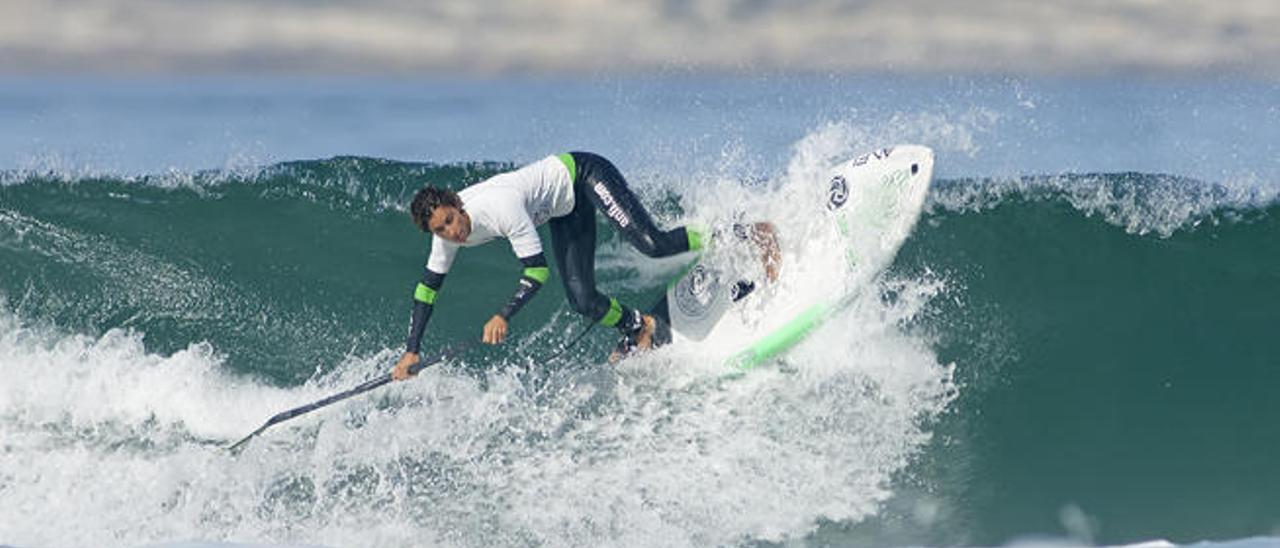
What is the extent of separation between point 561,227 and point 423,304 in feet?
2.77

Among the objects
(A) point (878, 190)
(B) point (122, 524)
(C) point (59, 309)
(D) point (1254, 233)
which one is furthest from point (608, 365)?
(D) point (1254, 233)

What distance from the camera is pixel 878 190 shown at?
929cm

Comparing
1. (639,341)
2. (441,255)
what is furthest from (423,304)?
(639,341)

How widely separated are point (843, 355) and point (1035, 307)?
1.74 metres

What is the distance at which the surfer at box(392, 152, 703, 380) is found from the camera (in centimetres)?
825

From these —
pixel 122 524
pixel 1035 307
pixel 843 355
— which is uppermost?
pixel 1035 307

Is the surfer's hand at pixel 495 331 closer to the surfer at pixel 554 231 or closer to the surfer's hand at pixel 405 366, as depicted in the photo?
the surfer at pixel 554 231

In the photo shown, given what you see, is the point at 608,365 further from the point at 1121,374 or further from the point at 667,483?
the point at 1121,374

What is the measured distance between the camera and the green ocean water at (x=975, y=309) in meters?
8.45

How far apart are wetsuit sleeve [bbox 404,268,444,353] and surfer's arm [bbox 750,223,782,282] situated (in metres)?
1.83

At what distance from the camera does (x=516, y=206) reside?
8.27 metres

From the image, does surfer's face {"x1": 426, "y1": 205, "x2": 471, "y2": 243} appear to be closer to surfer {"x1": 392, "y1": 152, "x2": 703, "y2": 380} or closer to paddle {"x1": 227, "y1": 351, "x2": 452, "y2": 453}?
surfer {"x1": 392, "y1": 152, "x2": 703, "y2": 380}

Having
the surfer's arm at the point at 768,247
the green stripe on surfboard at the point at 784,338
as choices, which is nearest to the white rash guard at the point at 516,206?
the surfer's arm at the point at 768,247

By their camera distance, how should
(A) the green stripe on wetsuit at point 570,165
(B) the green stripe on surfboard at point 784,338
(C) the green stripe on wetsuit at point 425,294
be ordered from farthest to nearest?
1. (B) the green stripe on surfboard at point 784,338
2. (A) the green stripe on wetsuit at point 570,165
3. (C) the green stripe on wetsuit at point 425,294
